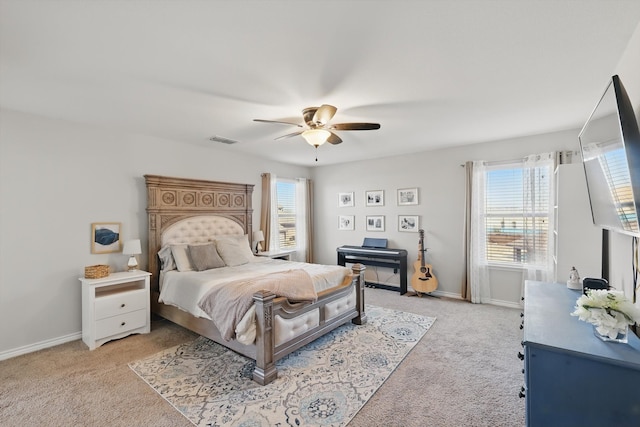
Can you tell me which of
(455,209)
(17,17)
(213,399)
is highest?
(17,17)

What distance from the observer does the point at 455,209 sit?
16.1 feet

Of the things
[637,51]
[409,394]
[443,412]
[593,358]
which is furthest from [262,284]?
[637,51]

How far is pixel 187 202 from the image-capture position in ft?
14.4

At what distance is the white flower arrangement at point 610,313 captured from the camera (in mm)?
Result: 1364

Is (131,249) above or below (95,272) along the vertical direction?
above

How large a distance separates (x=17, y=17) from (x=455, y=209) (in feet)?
17.4

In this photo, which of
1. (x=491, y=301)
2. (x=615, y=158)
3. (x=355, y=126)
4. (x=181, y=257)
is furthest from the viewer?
(x=491, y=301)

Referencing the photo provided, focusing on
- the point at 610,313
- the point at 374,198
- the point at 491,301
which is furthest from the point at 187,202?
the point at 491,301

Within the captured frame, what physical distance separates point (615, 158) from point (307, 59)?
77.3 inches

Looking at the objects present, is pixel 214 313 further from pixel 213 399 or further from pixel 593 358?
pixel 593 358

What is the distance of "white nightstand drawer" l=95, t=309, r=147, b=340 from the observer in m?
3.18

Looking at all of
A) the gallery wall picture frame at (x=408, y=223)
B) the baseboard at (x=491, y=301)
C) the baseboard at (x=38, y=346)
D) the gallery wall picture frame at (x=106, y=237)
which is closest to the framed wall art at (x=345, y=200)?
the gallery wall picture frame at (x=408, y=223)

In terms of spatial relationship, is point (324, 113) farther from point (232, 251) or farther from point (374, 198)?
point (374, 198)

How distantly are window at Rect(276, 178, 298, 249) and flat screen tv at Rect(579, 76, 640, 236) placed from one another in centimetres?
485
